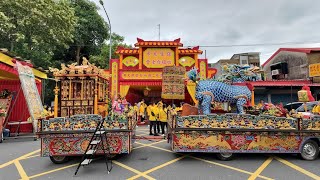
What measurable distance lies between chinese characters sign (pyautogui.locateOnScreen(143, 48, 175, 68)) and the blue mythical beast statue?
7.90 meters

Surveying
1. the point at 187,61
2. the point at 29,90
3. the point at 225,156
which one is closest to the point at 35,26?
the point at 29,90

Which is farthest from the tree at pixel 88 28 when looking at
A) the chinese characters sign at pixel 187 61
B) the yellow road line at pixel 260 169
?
the yellow road line at pixel 260 169

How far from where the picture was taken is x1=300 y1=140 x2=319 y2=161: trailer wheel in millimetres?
6461

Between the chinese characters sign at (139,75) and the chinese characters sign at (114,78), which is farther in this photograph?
the chinese characters sign at (139,75)

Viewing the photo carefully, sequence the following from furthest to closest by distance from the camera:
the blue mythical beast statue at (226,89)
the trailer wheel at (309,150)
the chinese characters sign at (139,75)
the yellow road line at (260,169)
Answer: the chinese characters sign at (139,75), the blue mythical beast statue at (226,89), the trailer wheel at (309,150), the yellow road line at (260,169)

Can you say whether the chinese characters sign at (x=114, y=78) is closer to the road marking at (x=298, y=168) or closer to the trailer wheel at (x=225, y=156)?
the trailer wheel at (x=225, y=156)

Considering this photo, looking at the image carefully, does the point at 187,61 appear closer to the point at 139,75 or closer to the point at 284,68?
the point at 139,75

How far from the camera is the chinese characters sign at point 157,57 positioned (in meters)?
16.0

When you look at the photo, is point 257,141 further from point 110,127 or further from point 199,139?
point 110,127

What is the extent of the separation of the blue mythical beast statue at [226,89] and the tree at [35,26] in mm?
13974

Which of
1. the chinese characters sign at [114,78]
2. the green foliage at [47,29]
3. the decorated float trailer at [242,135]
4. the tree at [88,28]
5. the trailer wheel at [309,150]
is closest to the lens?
the decorated float trailer at [242,135]

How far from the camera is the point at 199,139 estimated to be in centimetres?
638

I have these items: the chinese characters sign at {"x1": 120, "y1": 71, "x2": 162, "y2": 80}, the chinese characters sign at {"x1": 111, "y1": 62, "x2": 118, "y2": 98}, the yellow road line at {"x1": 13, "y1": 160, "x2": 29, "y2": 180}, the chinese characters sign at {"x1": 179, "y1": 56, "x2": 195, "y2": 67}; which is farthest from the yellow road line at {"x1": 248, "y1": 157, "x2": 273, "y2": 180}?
the chinese characters sign at {"x1": 111, "y1": 62, "x2": 118, "y2": 98}

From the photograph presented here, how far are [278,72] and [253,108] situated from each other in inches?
651
